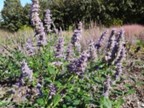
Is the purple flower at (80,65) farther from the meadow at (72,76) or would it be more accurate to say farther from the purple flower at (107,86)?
the purple flower at (107,86)

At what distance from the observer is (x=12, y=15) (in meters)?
47.2

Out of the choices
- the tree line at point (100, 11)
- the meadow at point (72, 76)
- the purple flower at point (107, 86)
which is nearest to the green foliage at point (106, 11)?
the tree line at point (100, 11)

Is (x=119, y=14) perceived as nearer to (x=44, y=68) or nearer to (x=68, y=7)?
(x=68, y=7)

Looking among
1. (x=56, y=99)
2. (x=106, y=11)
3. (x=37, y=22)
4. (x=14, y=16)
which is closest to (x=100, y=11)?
(x=106, y=11)

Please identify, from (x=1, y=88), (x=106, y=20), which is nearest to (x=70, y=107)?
(x=1, y=88)

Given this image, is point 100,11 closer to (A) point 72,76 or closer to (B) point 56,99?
(A) point 72,76

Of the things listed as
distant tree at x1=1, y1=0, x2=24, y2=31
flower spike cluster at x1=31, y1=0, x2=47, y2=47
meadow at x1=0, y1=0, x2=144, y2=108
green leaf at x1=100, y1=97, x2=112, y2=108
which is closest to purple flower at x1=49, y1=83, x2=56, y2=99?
meadow at x1=0, y1=0, x2=144, y2=108

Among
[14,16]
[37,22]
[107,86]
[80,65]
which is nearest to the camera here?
[80,65]

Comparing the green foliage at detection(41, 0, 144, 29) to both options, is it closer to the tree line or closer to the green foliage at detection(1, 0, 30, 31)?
the tree line

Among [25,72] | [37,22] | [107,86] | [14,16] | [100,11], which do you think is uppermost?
[37,22]

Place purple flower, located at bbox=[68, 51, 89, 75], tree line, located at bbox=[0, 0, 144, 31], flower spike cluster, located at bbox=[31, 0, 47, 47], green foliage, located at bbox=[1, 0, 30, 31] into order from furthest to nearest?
green foliage, located at bbox=[1, 0, 30, 31] → tree line, located at bbox=[0, 0, 144, 31] → flower spike cluster, located at bbox=[31, 0, 47, 47] → purple flower, located at bbox=[68, 51, 89, 75]

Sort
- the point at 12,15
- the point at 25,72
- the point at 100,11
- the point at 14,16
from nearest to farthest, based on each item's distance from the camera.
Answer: the point at 25,72 < the point at 100,11 < the point at 14,16 < the point at 12,15

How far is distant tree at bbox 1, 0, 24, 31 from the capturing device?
43.4 meters

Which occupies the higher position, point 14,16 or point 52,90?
point 52,90
